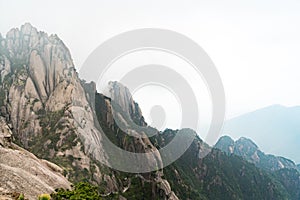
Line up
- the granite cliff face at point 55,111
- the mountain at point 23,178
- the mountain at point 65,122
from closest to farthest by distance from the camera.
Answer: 1. the mountain at point 23,178
2. the granite cliff face at point 55,111
3. the mountain at point 65,122

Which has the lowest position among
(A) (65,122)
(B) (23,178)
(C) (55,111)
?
(B) (23,178)

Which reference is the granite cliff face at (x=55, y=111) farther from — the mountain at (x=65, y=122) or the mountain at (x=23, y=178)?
the mountain at (x=23, y=178)

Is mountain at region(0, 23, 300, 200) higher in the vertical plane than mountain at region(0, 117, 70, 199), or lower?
higher

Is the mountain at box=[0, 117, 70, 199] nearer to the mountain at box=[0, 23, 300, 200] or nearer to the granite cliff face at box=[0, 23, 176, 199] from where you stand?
the mountain at box=[0, 23, 300, 200]

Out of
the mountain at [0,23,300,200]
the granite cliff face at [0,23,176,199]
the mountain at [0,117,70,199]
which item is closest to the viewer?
the mountain at [0,117,70,199]

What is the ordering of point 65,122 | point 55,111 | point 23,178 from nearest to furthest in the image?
point 23,178
point 65,122
point 55,111

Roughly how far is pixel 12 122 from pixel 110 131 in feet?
122

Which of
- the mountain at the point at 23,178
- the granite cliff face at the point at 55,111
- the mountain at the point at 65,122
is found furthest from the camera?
the mountain at the point at 65,122

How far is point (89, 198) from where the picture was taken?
132 feet

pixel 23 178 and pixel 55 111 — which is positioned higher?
pixel 55 111

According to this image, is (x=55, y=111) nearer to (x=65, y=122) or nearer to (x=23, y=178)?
(x=65, y=122)

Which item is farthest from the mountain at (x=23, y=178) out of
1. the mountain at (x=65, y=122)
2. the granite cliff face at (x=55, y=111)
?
the granite cliff face at (x=55, y=111)

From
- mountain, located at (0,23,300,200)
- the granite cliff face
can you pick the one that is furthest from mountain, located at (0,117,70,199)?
the granite cliff face

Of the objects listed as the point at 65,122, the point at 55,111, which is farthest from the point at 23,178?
the point at 55,111
